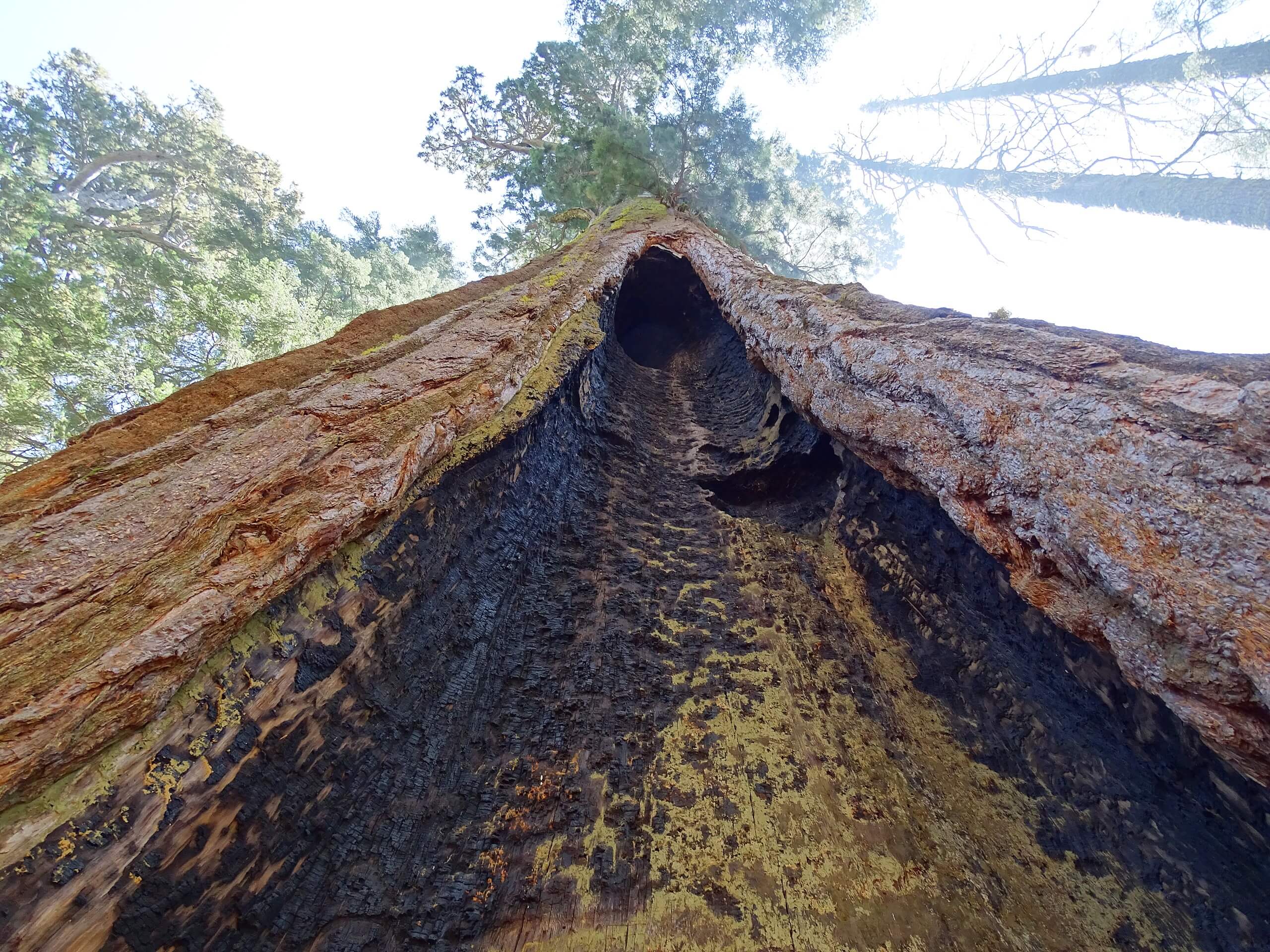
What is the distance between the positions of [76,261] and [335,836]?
15.9m

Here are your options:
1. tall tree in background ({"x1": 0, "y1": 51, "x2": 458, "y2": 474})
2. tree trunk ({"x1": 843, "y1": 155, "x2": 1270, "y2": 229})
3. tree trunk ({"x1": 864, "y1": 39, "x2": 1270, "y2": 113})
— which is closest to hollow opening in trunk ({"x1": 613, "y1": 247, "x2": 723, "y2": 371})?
tall tree in background ({"x1": 0, "y1": 51, "x2": 458, "y2": 474})

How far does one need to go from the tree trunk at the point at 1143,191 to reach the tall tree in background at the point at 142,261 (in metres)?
17.3

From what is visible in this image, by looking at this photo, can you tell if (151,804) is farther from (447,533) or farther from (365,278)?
(365,278)

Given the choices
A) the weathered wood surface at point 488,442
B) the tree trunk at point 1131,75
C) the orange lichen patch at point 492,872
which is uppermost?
the tree trunk at point 1131,75

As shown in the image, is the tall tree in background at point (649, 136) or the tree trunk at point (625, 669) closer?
the tree trunk at point (625, 669)

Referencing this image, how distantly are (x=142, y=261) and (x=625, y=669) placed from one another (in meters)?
14.3

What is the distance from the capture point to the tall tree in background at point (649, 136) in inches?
304

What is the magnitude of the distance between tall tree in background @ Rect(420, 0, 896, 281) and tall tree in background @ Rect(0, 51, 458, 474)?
4.53 m

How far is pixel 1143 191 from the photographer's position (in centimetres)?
1327

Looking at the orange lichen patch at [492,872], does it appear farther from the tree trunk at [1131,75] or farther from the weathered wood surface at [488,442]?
the tree trunk at [1131,75]

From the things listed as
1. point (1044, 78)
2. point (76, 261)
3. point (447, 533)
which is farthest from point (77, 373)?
point (1044, 78)

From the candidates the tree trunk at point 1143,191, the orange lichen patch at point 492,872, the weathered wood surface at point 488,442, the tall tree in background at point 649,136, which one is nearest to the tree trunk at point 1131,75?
the tree trunk at point 1143,191

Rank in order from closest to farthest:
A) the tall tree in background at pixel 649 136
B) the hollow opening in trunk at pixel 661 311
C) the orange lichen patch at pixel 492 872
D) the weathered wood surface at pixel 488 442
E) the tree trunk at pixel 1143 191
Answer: the weathered wood surface at pixel 488 442 < the orange lichen patch at pixel 492 872 < the hollow opening in trunk at pixel 661 311 < the tall tree in background at pixel 649 136 < the tree trunk at pixel 1143 191

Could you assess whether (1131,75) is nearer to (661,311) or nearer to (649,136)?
(649,136)
